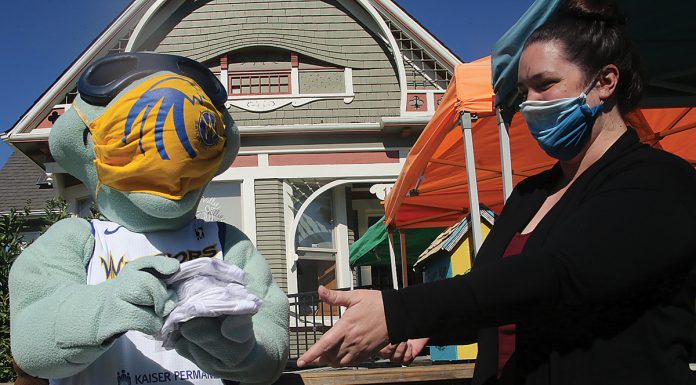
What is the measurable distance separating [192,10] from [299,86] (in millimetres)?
2328

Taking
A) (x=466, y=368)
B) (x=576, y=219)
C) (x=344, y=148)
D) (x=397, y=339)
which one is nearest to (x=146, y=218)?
(x=397, y=339)

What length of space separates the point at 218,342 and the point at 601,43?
1.28 m

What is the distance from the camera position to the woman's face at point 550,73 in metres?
1.67

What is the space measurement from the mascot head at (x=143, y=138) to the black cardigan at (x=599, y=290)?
1.16 m

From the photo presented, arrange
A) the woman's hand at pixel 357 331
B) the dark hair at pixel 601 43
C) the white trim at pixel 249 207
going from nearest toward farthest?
1. the woman's hand at pixel 357 331
2. the dark hair at pixel 601 43
3. the white trim at pixel 249 207

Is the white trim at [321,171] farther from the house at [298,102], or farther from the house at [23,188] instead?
the house at [23,188]

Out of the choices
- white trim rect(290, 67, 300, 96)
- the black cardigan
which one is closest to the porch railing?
white trim rect(290, 67, 300, 96)

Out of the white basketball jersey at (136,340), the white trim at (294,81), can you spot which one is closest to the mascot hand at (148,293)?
the white basketball jersey at (136,340)

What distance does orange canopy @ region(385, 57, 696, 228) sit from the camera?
14.8 ft

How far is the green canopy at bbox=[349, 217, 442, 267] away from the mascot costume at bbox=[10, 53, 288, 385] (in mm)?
6790

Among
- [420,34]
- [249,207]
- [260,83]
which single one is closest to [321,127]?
[260,83]

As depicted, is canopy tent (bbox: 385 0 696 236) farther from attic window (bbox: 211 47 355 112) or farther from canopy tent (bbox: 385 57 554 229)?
attic window (bbox: 211 47 355 112)

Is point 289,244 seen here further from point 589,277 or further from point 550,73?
point 589,277

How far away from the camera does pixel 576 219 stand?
138 cm
